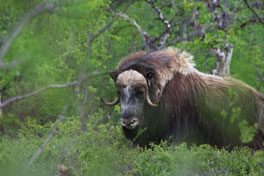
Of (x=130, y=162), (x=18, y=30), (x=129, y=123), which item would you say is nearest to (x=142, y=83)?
(x=129, y=123)

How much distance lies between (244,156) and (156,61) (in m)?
1.92

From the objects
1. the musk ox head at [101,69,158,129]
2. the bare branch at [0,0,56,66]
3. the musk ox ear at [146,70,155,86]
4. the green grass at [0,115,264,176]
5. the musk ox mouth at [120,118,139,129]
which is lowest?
the green grass at [0,115,264,176]

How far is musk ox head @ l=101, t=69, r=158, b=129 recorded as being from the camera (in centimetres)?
573

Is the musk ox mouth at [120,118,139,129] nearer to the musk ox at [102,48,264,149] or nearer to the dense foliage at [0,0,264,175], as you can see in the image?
the musk ox at [102,48,264,149]

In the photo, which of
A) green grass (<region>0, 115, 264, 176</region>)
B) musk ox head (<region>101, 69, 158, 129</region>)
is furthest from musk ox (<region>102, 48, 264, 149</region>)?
green grass (<region>0, 115, 264, 176</region>)

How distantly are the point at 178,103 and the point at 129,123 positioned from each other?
2.60 ft

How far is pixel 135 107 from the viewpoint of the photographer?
5.77m

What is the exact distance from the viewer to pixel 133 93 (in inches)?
230

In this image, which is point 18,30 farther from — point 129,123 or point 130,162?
point 129,123

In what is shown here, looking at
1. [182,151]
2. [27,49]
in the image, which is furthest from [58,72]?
[27,49]

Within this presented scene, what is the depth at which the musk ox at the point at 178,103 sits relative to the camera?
586cm

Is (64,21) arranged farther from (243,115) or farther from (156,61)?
(243,115)

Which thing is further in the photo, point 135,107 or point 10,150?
point 135,107

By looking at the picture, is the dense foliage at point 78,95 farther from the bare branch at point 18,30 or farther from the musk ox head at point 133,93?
the musk ox head at point 133,93
